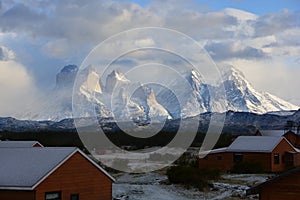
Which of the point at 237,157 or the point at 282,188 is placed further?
the point at 237,157

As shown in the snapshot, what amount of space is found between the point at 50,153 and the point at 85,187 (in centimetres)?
238

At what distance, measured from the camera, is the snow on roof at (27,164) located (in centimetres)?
2542

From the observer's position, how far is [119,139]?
10225 cm

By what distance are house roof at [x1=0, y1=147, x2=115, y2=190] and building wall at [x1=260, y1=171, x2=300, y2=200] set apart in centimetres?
976

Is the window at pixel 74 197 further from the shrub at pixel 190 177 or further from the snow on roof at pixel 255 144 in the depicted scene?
the snow on roof at pixel 255 144

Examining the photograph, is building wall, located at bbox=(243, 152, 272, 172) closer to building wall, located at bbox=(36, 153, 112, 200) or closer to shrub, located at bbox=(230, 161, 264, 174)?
shrub, located at bbox=(230, 161, 264, 174)

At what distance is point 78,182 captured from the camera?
2783cm

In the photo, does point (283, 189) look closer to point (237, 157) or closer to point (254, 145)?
point (237, 157)

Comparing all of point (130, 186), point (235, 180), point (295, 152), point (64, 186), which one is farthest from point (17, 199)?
point (295, 152)

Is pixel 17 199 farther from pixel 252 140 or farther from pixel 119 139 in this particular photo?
pixel 119 139

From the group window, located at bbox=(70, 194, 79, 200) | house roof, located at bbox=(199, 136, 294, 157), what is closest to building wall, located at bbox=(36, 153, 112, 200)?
window, located at bbox=(70, 194, 79, 200)

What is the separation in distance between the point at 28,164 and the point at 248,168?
27.8m

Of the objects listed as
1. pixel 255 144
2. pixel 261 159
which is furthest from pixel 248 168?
pixel 255 144

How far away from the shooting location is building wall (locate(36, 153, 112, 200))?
2612cm
